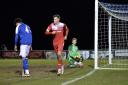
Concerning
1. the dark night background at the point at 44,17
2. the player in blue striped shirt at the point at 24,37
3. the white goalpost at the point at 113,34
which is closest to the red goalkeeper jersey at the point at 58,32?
the player in blue striped shirt at the point at 24,37

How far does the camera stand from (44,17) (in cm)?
4019

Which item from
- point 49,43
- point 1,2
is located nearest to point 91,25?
point 49,43

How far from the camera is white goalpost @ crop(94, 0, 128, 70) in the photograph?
21766 millimetres

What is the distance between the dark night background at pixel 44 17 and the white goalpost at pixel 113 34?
10270 millimetres

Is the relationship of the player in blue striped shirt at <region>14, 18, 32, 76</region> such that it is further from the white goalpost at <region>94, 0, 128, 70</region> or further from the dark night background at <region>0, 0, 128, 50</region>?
the dark night background at <region>0, 0, 128, 50</region>

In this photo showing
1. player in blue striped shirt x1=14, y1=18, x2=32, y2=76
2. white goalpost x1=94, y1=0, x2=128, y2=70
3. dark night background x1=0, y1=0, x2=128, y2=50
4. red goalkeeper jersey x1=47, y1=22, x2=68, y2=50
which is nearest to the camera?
player in blue striped shirt x1=14, y1=18, x2=32, y2=76

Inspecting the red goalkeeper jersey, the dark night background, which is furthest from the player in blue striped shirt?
the dark night background

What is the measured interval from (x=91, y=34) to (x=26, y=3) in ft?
18.3

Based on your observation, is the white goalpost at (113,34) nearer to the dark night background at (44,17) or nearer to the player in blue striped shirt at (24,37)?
the player in blue striped shirt at (24,37)

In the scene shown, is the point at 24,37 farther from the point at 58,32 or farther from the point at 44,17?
the point at 44,17

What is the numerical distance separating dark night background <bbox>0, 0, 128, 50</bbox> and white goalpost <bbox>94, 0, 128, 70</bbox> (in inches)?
404

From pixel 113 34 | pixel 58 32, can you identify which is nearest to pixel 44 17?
pixel 113 34

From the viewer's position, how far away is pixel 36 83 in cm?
1394

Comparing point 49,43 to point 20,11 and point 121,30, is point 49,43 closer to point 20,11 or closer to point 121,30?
point 20,11
